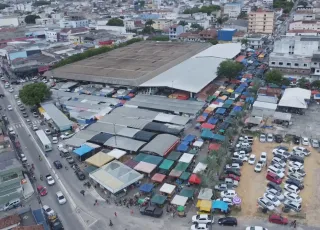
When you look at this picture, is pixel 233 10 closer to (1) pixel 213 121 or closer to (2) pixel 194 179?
(1) pixel 213 121

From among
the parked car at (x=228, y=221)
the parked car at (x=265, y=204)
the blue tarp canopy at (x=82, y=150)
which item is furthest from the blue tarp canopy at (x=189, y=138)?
the parked car at (x=228, y=221)

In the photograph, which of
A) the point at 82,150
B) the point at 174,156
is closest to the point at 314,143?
the point at 174,156

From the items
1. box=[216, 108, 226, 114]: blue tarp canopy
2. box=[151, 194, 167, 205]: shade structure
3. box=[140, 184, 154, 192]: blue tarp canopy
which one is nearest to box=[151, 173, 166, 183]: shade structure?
box=[140, 184, 154, 192]: blue tarp canopy

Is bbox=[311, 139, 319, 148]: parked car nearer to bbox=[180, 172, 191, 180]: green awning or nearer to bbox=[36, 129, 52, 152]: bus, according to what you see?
bbox=[180, 172, 191, 180]: green awning

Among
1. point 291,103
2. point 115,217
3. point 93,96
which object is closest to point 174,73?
point 93,96

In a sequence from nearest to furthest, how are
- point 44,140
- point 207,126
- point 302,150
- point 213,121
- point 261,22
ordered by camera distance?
1. point 302,150
2. point 44,140
3. point 207,126
4. point 213,121
5. point 261,22

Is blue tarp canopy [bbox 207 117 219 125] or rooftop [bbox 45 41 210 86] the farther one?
rooftop [bbox 45 41 210 86]
